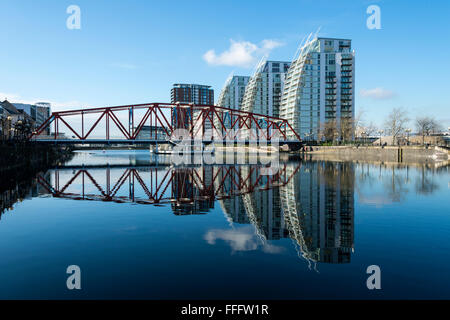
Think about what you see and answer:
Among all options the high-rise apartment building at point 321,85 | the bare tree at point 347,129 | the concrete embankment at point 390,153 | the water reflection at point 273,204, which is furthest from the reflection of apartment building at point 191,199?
the high-rise apartment building at point 321,85

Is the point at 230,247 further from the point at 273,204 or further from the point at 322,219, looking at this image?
the point at 273,204

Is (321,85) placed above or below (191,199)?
above

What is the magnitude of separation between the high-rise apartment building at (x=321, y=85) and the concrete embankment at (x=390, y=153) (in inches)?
1838

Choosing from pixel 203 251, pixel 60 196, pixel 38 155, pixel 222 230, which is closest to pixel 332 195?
pixel 222 230

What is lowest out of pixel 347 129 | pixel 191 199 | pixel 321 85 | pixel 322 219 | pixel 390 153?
pixel 191 199

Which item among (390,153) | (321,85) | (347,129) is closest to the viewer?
(390,153)

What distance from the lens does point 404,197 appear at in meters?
28.8

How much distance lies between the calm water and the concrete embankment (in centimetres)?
7082

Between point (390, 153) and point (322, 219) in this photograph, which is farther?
point (390, 153)

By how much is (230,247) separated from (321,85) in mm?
168466

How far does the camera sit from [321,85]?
169375mm

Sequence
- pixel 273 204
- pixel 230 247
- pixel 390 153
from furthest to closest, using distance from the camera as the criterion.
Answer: pixel 390 153
pixel 273 204
pixel 230 247

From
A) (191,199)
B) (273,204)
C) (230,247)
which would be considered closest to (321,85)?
(191,199)

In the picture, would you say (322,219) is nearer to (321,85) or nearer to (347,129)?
(347,129)
